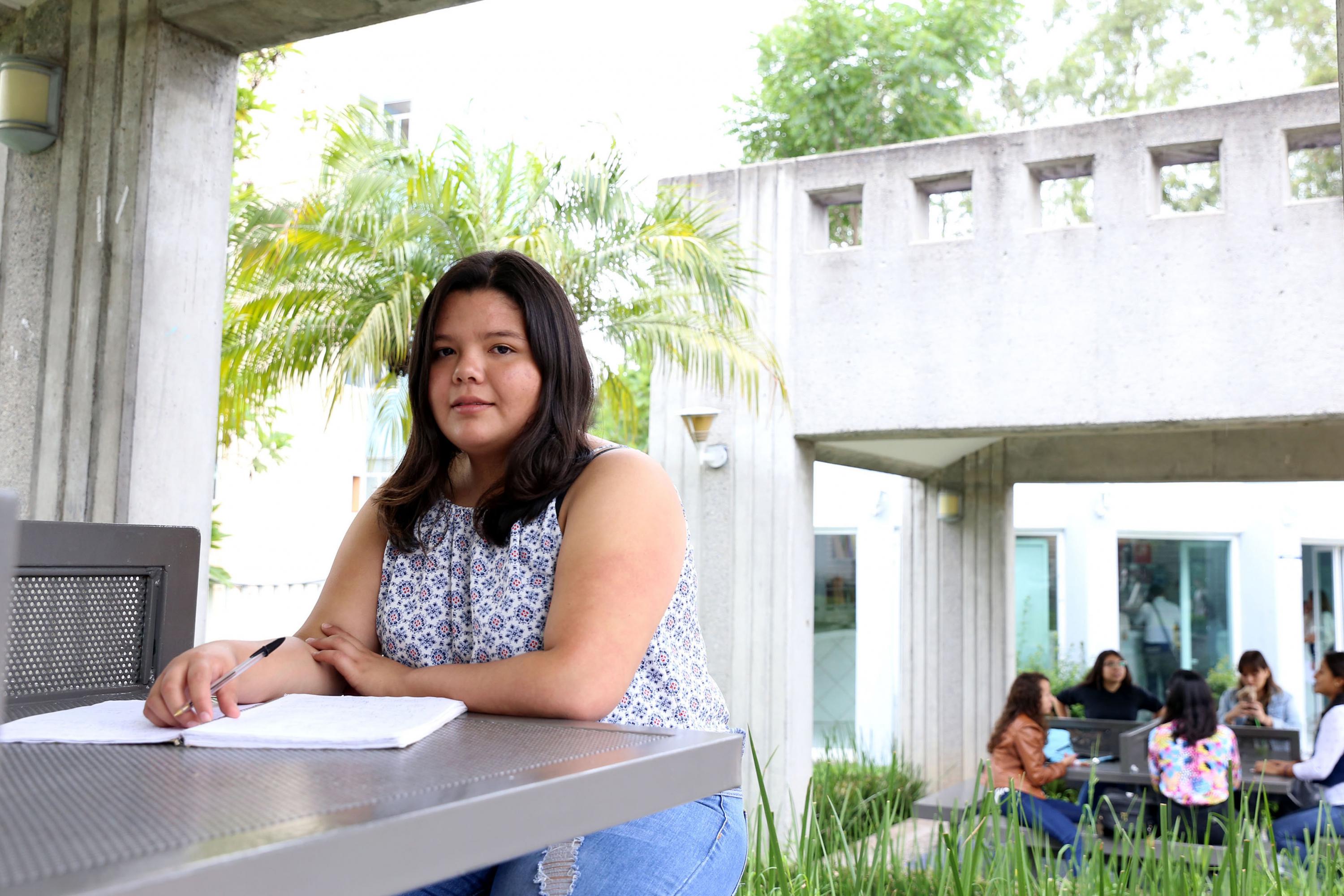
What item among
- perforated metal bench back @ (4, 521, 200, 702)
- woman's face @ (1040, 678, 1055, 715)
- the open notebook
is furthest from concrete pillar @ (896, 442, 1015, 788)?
the open notebook

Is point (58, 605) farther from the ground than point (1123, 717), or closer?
farther from the ground

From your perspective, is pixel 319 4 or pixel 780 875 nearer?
pixel 780 875

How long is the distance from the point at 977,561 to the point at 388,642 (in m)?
9.69

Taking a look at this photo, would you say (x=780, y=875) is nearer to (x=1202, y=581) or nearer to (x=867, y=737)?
(x=867, y=737)

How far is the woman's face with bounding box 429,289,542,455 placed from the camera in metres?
1.68

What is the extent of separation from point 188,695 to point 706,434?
7409 millimetres

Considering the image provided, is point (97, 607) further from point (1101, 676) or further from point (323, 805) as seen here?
point (1101, 676)

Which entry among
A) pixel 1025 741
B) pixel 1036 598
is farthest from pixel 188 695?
pixel 1036 598

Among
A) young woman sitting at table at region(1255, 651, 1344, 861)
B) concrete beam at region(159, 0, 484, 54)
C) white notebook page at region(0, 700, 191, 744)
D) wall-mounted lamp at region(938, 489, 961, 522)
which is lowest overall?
young woman sitting at table at region(1255, 651, 1344, 861)

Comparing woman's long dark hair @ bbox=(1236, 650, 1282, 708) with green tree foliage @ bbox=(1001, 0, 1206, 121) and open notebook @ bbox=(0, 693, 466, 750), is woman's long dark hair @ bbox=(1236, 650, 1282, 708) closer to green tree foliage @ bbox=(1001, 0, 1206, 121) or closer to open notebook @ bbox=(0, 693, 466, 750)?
open notebook @ bbox=(0, 693, 466, 750)

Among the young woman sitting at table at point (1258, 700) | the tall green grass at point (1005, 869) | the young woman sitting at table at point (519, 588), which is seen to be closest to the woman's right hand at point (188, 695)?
the young woman sitting at table at point (519, 588)

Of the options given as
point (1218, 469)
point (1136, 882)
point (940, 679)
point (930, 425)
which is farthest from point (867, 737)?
point (1136, 882)

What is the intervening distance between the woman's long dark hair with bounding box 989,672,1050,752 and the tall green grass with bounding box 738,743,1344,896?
4075 mm

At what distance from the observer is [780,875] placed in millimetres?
2266
